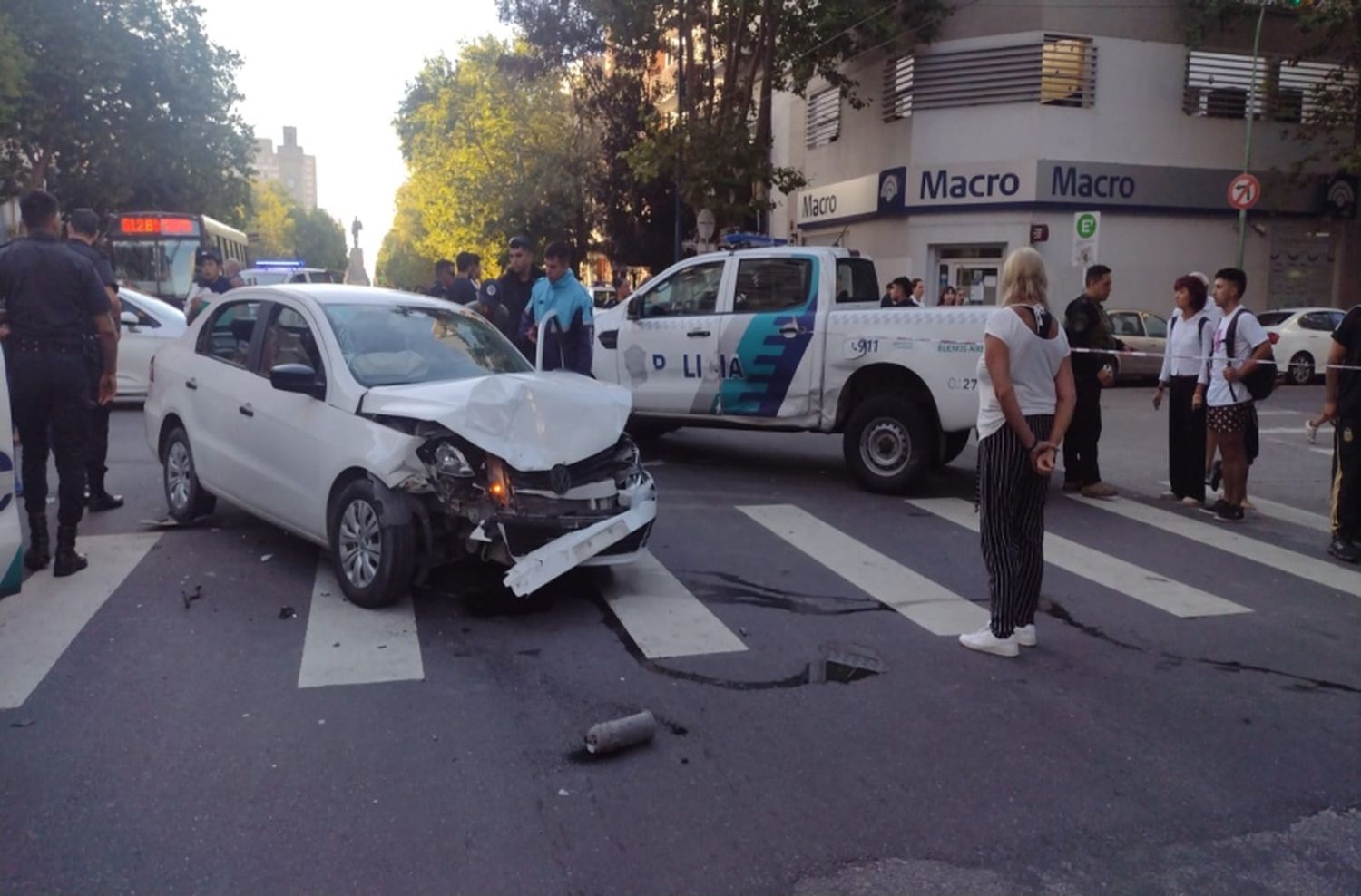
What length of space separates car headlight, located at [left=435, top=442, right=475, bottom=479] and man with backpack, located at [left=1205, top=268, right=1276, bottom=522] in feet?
20.3

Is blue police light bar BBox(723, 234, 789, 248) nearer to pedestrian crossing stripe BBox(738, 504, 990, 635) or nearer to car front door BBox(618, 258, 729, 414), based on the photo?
car front door BBox(618, 258, 729, 414)

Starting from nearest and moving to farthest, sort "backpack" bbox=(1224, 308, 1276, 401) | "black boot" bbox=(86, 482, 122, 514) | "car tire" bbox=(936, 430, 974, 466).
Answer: "black boot" bbox=(86, 482, 122, 514) < "backpack" bbox=(1224, 308, 1276, 401) < "car tire" bbox=(936, 430, 974, 466)

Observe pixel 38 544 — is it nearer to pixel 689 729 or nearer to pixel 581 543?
pixel 581 543

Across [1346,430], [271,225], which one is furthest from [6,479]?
[271,225]

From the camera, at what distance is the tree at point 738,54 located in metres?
23.7

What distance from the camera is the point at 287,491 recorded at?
6516mm

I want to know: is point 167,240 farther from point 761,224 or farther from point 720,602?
point 720,602

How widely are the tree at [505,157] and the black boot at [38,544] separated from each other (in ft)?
87.6

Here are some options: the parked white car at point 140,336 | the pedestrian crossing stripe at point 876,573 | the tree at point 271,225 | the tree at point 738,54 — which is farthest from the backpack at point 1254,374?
the tree at point 271,225

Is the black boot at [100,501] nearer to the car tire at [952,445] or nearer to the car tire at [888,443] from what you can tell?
the car tire at [888,443]

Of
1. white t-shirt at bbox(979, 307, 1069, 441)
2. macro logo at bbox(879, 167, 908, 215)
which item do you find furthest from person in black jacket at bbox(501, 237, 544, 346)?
macro logo at bbox(879, 167, 908, 215)

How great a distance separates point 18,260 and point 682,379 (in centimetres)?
569

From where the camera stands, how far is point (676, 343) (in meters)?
10.5

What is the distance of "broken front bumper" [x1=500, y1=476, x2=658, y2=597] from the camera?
569 centimetres
